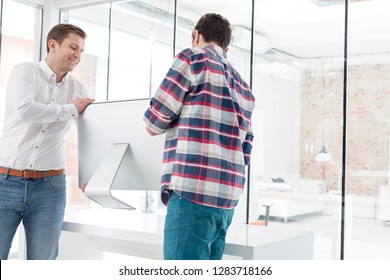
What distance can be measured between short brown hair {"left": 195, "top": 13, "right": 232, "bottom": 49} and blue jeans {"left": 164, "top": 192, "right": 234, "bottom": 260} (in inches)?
24.5

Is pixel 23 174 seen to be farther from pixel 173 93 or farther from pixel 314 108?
pixel 314 108


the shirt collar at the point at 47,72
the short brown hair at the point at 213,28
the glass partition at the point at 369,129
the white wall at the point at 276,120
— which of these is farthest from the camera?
the white wall at the point at 276,120

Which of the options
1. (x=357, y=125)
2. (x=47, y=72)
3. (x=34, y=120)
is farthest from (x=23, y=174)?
(x=357, y=125)

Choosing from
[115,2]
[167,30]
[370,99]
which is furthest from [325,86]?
[115,2]

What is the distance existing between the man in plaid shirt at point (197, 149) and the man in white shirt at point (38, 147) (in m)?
0.64

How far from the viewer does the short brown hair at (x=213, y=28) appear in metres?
1.82

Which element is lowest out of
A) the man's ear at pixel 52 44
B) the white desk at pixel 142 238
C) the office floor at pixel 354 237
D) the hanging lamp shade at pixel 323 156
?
the office floor at pixel 354 237

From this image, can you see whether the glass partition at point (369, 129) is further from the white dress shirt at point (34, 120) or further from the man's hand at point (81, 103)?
the white dress shirt at point (34, 120)

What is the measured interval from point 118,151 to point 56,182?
31cm

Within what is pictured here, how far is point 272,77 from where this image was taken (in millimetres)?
4086

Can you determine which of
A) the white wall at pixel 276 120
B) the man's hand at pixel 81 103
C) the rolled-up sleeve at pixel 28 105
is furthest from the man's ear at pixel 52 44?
the white wall at pixel 276 120

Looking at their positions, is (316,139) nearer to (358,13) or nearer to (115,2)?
(358,13)

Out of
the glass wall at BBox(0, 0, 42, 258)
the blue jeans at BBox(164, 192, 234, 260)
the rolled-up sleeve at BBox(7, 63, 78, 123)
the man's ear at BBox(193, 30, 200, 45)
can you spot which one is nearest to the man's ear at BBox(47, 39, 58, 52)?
the rolled-up sleeve at BBox(7, 63, 78, 123)

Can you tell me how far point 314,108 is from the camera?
3.88m
